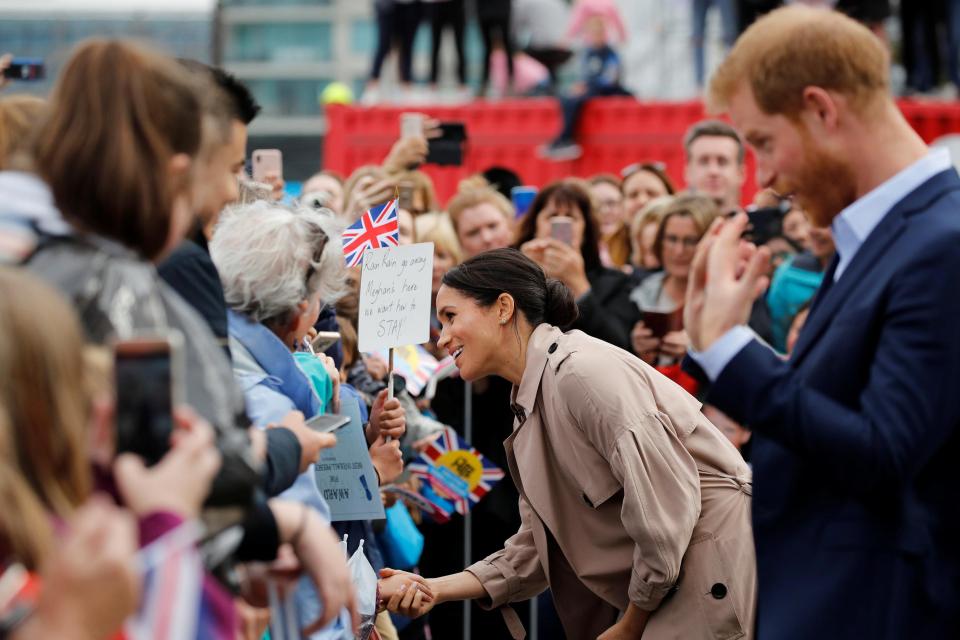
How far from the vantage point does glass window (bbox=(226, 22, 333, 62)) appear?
28344 millimetres

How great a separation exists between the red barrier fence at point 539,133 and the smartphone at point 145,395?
364 inches

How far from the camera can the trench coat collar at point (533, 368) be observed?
13.5 ft

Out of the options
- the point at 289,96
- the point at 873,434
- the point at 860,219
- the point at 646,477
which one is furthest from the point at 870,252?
the point at 289,96

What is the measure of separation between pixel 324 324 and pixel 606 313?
5.18 feet

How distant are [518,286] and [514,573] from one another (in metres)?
0.88

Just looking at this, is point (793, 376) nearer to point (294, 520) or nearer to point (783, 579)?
point (783, 579)

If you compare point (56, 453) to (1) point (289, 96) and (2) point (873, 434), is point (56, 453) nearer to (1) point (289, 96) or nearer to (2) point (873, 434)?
(2) point (873, 434)

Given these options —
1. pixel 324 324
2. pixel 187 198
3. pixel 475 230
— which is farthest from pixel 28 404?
pixel 475 230

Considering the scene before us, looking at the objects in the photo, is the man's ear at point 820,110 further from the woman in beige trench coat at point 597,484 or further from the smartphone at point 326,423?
the woman in beige trench coat at point 597,484

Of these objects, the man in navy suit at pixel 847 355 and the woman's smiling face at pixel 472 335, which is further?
the woman's smiling face at pixel 472 335

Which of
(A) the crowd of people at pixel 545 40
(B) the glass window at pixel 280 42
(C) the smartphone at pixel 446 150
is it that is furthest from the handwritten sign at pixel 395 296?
(B) the glass window at pixel 280 42

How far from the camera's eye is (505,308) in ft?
14.3

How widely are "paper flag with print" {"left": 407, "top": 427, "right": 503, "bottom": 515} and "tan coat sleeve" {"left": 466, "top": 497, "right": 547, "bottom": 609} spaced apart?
713 mm

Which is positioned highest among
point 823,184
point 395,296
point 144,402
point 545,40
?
point 545,40
